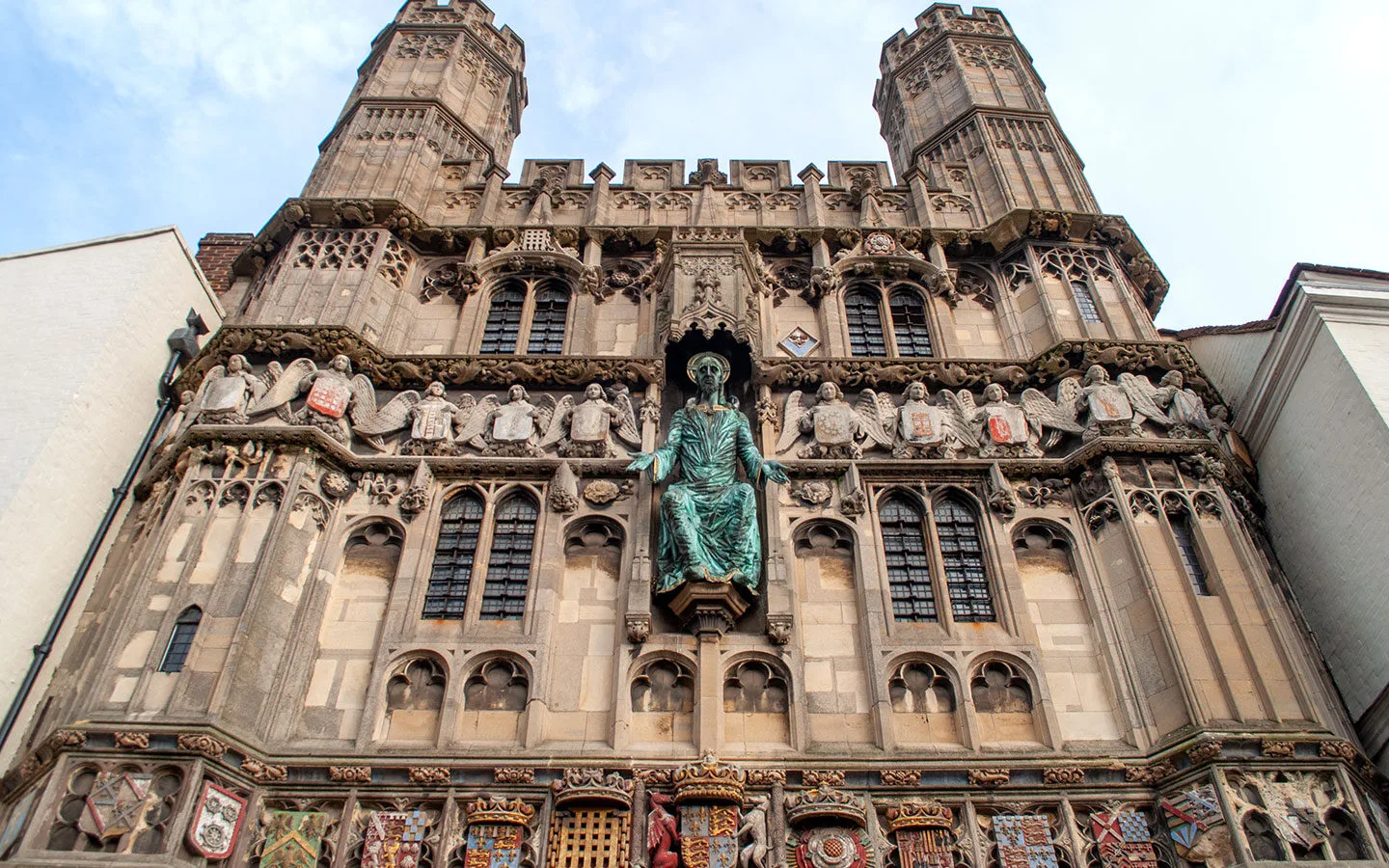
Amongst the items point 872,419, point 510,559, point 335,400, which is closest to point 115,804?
point 510,559

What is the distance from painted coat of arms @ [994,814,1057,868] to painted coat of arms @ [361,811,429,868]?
576cm

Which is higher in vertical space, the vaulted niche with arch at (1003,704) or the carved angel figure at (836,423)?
the carved angel figure at (836,423)

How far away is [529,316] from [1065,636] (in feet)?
32.0

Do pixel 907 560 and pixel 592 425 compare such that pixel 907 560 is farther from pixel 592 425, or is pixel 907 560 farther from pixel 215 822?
pixel 215 822

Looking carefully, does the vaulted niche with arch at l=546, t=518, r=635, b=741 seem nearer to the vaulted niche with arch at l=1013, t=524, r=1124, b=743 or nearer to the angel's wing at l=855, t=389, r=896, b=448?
the angel's wing at l=855, t=389, r=896, b=448

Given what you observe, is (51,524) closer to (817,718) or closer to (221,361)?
(221,361)

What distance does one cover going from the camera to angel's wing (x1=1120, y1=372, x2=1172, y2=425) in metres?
15.0

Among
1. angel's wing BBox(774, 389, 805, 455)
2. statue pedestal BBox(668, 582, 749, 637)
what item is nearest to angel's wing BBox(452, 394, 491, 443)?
angel's wing BBox(774, 389, 805, 455)

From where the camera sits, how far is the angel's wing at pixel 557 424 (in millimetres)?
15461

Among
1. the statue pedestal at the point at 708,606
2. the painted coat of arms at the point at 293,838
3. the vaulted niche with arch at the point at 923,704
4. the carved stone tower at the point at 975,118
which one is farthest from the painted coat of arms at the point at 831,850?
the carved stone tower at the point at 975,118

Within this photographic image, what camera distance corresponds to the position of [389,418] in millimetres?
15586

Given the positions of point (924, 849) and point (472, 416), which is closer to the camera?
point (924, 849)

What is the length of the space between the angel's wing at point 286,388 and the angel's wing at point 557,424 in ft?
11.0

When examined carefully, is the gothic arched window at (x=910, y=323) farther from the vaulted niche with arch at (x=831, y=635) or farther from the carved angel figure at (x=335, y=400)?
the carved angel figure at (x=335, y=400)
